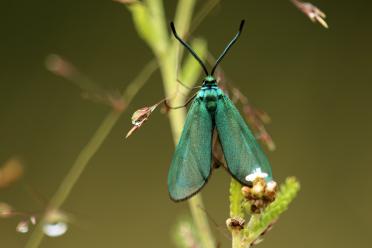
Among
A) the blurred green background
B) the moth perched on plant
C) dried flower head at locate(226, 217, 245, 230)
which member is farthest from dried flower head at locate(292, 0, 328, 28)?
the blurred green background

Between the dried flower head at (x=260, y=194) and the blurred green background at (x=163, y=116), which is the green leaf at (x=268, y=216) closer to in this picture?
the dried flower head at (x=260, y=194)

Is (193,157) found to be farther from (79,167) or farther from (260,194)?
(79,167)

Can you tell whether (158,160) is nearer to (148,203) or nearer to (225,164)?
(148,203)

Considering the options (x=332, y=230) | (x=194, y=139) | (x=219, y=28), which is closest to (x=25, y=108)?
(x=219, y=28)

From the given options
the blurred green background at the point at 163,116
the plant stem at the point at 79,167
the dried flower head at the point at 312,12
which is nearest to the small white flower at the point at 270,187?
the dried flower head at the point at 312,12

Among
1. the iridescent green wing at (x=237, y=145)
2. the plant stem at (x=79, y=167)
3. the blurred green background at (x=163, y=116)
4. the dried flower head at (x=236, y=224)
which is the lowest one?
the dried flower head at (x=236, y=224)

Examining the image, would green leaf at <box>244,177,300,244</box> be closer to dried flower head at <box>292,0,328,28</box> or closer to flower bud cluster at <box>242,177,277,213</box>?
flower bud cluster at <box>242,177,277,213</box>
